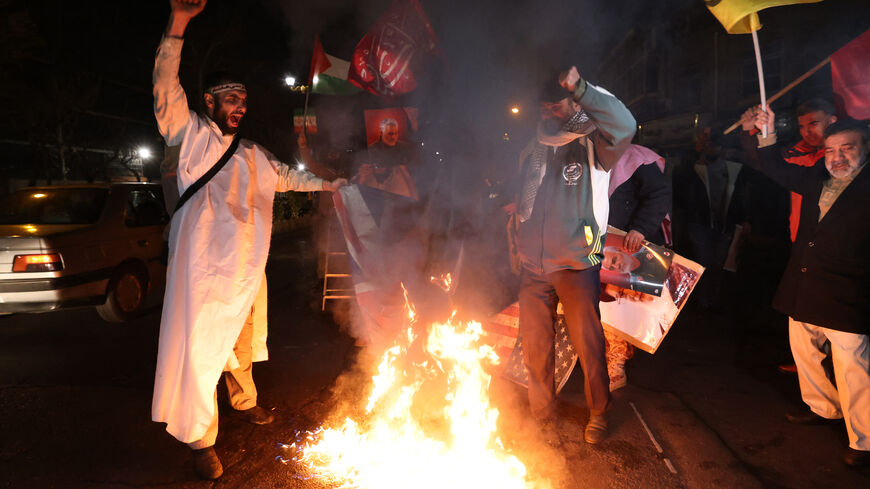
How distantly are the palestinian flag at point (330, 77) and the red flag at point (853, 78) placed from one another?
475 cm

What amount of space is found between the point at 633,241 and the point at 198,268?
2.70 meters

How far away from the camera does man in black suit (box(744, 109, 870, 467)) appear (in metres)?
2.77

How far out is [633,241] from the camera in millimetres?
3271

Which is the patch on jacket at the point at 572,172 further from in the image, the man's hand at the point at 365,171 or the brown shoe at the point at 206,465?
the brown shoe at the point at 206,465

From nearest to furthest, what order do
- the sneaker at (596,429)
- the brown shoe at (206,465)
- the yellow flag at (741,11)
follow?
the brown shoe at (206,465) → the sneaker at (596,429) → the yellow flag at (741,11)

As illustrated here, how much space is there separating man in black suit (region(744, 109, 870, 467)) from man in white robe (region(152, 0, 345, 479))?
11.0 ft

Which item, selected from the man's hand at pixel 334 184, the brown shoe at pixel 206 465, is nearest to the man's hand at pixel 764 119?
the man's hand at pixel 334 184

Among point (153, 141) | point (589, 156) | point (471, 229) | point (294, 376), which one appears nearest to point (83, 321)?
point (294, 376)

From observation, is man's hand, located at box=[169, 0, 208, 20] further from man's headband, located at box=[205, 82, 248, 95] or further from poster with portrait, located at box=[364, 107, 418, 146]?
poster with portrait, located at box=[364, 107, 418, 146]

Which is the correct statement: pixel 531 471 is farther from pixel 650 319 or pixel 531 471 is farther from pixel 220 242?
pixel 220 242

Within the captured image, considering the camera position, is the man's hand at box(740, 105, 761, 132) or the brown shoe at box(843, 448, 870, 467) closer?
the brown shoe at box(843, 448, 870, 467)

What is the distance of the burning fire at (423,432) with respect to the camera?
2506mm

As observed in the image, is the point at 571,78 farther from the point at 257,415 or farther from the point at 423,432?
the point at 257,415

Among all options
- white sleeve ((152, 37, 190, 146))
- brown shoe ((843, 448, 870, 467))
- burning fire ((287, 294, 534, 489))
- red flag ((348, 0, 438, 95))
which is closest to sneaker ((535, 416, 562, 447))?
burning fire ((287, 294, 534, 489))
